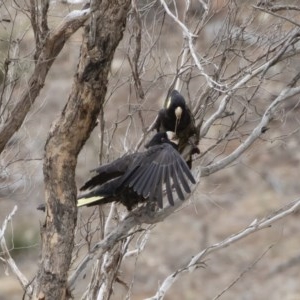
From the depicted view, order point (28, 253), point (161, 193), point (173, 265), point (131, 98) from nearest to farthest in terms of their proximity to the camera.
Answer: point (161, 193) < point (131, 98) < point (28, 253) < point (173, 265)

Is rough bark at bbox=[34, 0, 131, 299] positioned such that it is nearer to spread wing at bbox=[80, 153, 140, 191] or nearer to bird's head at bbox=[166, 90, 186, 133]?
spread wing at bbox=[80, 153, 140, 191]

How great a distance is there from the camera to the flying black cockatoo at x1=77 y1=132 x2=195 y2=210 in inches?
219

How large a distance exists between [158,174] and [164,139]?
0.51 m

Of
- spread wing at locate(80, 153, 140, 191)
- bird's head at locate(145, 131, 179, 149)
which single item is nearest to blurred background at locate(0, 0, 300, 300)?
bird's head at locate(145, 131, 179, 149)

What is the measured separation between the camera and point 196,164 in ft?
21.5

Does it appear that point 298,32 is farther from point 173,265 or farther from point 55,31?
point 173,265

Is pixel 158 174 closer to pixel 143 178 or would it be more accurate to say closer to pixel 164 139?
pixel 143 178

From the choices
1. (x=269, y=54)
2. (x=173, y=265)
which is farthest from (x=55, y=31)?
(x=173, y=265)

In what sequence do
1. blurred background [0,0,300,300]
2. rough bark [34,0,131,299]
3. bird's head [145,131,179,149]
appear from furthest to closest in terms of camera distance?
blurred background [0,0,300,300]
bird's head [145,131,179,149]
rough bark [34,0,131,299]

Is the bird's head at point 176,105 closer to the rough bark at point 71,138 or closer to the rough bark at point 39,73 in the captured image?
the rough bark at point 39,73

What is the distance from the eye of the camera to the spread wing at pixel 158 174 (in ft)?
18.1

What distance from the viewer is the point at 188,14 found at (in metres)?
6.71

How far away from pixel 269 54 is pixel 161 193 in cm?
132

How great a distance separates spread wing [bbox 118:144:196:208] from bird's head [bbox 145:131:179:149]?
0.17m
